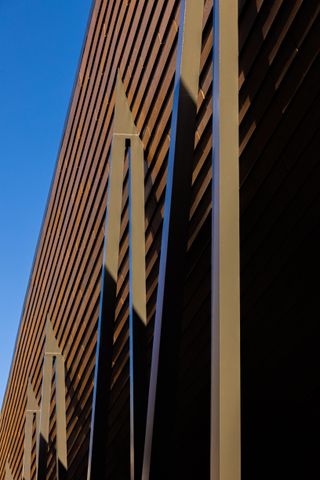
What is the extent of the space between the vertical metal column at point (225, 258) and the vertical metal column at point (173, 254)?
0.38m

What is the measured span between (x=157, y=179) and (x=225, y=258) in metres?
2.32

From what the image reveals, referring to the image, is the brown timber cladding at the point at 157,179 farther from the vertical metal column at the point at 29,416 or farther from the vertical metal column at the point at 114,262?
the vertical metal column at the point at 29,416

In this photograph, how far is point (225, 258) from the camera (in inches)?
114

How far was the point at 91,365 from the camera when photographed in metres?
7.58

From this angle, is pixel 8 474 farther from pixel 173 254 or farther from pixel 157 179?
pixel 173 254

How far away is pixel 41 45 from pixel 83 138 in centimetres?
751

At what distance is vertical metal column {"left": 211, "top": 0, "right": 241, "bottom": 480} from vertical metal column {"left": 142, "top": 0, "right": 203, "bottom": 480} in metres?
0.38

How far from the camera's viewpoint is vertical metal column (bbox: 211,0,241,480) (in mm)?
2539

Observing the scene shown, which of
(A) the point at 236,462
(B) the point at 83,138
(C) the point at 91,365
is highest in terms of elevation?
(B) the point at 83,138

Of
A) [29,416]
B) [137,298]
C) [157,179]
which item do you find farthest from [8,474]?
[157,179]
